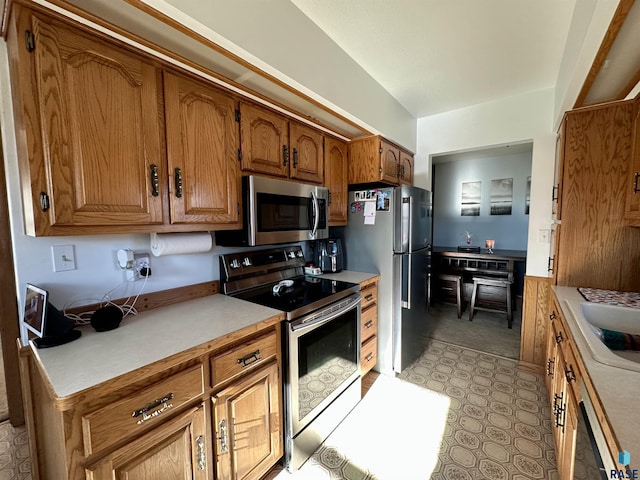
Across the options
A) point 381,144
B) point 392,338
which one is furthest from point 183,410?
point 381,144

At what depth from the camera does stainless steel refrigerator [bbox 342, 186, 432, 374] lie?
233cm

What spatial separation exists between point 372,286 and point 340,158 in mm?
1159

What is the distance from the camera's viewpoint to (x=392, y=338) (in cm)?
245

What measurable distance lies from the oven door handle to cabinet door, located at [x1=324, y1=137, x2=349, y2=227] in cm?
76

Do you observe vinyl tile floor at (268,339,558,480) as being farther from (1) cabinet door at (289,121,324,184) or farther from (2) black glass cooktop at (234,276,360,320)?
(1) cabinet door at (289,121,324,184)

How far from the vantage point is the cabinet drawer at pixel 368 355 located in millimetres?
2199

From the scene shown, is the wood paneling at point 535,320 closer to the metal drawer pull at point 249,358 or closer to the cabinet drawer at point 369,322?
the cabinet drawer at point 369,322

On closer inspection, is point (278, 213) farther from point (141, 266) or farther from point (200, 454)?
point (200, 454)

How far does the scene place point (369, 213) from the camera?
2404 millimetres

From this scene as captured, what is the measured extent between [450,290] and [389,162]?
95.3 inches

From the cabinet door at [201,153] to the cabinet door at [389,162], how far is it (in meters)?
1.36

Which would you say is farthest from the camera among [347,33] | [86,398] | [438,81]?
[438,81]

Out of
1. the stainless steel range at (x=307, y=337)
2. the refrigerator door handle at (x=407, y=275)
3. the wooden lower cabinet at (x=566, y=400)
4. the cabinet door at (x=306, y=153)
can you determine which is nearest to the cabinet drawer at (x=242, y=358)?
the stainless steel range at (x=307, y=337)

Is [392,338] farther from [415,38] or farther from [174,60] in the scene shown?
[174,60]
